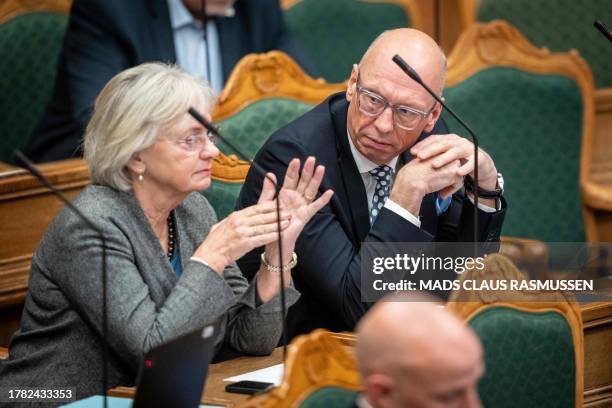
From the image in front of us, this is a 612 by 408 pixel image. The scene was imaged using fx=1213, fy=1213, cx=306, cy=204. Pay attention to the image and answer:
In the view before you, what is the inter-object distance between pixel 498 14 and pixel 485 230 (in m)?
1.61

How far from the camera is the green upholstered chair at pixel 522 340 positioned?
2057mm

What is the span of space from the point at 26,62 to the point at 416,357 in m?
2.62

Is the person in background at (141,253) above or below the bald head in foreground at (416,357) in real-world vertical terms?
below

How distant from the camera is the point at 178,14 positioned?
3.73m

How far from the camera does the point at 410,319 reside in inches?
54.3

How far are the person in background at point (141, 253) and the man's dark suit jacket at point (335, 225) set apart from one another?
0.16 meters

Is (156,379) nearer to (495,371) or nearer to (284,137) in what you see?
(495,371)

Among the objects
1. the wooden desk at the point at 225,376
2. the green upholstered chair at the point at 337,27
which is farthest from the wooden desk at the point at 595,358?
the green upholstered chair at the point at 337,27

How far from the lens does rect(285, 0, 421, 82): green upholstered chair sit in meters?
4.05

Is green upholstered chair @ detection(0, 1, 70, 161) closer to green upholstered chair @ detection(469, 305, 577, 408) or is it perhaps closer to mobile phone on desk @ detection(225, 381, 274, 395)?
mobile phone on desk @ detection(225, 381, 274, 395)

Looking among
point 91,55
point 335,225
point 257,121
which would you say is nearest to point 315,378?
point 335,225

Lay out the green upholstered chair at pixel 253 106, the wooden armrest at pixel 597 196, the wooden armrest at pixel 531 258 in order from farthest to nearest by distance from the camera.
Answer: the wooden armrest at pixel 597 196
the green upholstered chair at pixel 253 106
the wooden armrest at pixel 531 258

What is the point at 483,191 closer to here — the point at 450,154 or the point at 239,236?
the point at 450,154

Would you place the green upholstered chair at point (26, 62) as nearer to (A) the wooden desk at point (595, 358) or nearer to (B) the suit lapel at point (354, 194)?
(B) the suit lapel at point (354, 194)
